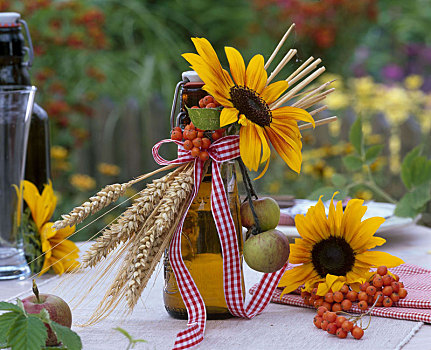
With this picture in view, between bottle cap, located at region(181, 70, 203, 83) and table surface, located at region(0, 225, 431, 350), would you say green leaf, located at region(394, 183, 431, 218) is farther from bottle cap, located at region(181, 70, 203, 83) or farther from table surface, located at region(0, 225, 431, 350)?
bottle cap, located at region(181, 70, 203, 83)

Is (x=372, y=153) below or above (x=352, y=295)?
above

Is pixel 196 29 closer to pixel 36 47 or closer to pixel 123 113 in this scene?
pixel 123 113

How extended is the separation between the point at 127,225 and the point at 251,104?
228mm

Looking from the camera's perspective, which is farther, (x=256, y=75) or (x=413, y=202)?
(x=413, y=202)

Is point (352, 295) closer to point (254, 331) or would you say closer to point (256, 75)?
point (254, 331)

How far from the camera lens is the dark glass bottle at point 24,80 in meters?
1.15

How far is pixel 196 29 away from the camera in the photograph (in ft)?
12.7

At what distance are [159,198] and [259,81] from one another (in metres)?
0.21

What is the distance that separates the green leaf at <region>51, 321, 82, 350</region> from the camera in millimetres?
664

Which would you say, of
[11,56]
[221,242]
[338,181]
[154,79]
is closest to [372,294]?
[221,242]

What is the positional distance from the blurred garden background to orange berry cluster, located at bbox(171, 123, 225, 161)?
72.8 inches

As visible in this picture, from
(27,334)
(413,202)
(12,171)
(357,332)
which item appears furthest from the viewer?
(413,202)

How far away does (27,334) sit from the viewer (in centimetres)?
65

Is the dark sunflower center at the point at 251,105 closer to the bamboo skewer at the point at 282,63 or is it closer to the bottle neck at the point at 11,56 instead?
the bamboo skewer at the point at 282,63
